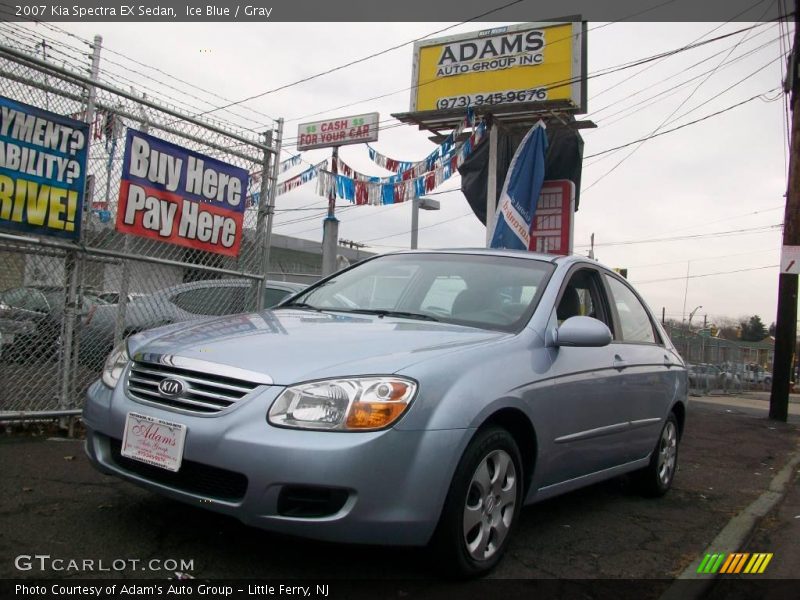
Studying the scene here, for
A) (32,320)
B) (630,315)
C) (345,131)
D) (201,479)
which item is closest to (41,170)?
(32,320)

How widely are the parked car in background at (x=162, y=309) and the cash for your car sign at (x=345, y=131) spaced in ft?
39.4

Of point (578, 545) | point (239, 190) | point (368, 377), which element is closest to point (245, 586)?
point (368, 377)

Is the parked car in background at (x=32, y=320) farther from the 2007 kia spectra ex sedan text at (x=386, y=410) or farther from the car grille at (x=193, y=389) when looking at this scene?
the car grille at (x=193, y=389)

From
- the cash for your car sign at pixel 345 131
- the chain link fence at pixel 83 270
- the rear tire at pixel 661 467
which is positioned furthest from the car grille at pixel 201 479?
the cash for your car sign at pixel 345 131

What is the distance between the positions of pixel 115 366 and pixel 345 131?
52.2 ft

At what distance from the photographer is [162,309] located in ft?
21.0

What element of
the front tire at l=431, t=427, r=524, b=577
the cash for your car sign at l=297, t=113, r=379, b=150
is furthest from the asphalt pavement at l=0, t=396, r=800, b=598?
the cash for your car sign at l=297, t=113, r=379, b=150

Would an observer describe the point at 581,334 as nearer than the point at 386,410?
No

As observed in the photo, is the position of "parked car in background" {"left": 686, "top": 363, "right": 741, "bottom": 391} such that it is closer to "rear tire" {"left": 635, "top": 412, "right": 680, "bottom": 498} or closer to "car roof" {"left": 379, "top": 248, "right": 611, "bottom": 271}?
"rear tire" {"left": 635, "top": 412, "right": 680, "bottom": 498}

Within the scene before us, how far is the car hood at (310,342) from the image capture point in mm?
2871

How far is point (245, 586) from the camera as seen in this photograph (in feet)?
9.07

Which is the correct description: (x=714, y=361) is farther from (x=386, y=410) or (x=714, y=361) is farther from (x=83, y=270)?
(x=386, y=410)

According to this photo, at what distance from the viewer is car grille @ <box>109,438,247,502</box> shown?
8.98ft

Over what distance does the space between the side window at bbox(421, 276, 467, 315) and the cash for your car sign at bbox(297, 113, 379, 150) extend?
14.6m
